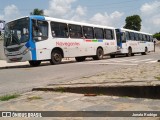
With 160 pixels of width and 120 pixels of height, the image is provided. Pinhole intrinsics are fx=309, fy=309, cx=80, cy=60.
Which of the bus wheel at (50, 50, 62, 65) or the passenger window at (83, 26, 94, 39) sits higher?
the passenger window at (83, 26, 94, 39)

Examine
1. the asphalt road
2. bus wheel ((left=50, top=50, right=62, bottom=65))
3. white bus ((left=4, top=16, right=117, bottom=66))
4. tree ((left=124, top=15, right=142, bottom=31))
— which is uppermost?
tree ((left=124, top=15, right=142, bottom=31))

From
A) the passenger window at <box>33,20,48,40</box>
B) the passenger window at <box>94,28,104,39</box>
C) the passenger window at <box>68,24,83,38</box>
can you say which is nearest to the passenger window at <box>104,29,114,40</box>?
the passenger window at <box>94,28,104,39</box>

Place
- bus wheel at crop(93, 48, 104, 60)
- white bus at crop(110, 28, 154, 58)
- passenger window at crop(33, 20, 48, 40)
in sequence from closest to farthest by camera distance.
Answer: passenger window at crop(33, 20, 48, 40), bus wheel at crop(93, 48, 104, 60), white bus at crop(110, 28, 154, 58)

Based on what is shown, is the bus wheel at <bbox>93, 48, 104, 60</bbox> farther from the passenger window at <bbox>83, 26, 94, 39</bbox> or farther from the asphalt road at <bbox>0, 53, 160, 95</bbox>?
the asphalt road at <bbox>0, 53, 160, 95</bbox>

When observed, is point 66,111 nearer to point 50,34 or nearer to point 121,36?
point 50,34

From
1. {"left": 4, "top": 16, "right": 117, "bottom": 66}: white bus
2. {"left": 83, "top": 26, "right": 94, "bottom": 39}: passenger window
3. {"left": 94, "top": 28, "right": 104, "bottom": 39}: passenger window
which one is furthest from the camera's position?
{"left": 94, "top": 28, "right": 104, "bottom": 39}: passenger window

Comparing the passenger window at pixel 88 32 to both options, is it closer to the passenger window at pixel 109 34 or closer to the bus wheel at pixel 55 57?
the passenger window at pixel 109 34

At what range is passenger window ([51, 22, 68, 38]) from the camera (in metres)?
17.9

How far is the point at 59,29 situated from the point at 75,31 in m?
1.96

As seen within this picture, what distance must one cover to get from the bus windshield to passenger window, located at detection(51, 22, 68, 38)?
74.3 inches

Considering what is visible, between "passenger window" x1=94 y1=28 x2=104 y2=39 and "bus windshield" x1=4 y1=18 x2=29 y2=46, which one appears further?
"passenger window" x1=94 y1=28 x2=104 y2=39

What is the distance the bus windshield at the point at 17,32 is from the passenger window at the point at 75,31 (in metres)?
3.90

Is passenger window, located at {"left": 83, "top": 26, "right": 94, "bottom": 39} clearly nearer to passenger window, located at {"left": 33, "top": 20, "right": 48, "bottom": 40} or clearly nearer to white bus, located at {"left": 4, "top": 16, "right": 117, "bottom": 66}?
white bus, located at {"left": 4, "top": 16, "right": 117, "bottom": 66}

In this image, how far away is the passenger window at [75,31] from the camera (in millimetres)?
19750
